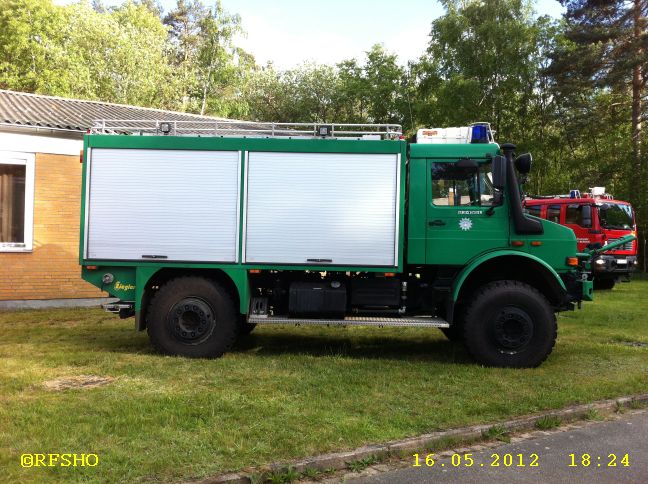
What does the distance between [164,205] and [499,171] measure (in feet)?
13.5

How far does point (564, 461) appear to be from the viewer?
4406 millimetres

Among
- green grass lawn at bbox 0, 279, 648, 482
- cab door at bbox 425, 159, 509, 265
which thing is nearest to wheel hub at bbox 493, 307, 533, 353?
green grass lawn at bbox 0, 279, 648, 482

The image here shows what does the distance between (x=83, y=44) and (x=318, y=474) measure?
115ft

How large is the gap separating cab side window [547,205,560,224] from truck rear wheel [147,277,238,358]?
12809 mm

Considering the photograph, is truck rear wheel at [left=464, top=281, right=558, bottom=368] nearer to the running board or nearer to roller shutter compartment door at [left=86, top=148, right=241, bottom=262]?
the running board

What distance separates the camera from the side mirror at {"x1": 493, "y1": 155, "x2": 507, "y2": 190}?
6914mm

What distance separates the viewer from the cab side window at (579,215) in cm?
1664

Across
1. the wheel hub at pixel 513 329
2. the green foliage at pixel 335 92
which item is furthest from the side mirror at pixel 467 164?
the green foliage at pixel 335 92

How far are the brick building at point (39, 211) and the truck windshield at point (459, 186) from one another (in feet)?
26.5

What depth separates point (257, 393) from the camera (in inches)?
224

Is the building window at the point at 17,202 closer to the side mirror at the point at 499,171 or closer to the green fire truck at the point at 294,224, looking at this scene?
the green fire truck at the point at 294,224

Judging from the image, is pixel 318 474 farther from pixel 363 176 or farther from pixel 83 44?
pixel 83 44

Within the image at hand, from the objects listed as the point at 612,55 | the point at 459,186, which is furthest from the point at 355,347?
the point at 612,55

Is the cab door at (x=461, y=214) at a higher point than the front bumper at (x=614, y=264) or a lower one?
higher
